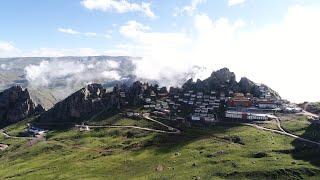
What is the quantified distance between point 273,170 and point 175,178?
144ft

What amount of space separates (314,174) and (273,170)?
17.1m

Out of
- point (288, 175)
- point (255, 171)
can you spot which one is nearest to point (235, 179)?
point (255, 171)

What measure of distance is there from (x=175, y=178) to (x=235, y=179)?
27.1 m

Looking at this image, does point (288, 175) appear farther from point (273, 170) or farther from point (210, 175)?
point (210, 175)

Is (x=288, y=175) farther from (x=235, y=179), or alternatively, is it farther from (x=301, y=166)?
(x=235, y=179)

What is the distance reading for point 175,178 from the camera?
19912 centimetres

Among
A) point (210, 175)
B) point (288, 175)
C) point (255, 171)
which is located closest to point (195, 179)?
point (210, 175)

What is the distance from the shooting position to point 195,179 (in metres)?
195

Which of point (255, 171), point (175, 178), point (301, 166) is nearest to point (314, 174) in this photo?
point (301, 166)

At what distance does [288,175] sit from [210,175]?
1346 inches

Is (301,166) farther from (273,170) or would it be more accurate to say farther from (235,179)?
(235,179)

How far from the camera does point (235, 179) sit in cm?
19200

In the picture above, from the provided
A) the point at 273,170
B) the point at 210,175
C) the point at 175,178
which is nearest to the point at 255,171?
the point at 273,170

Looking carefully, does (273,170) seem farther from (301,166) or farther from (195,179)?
(195,179)
